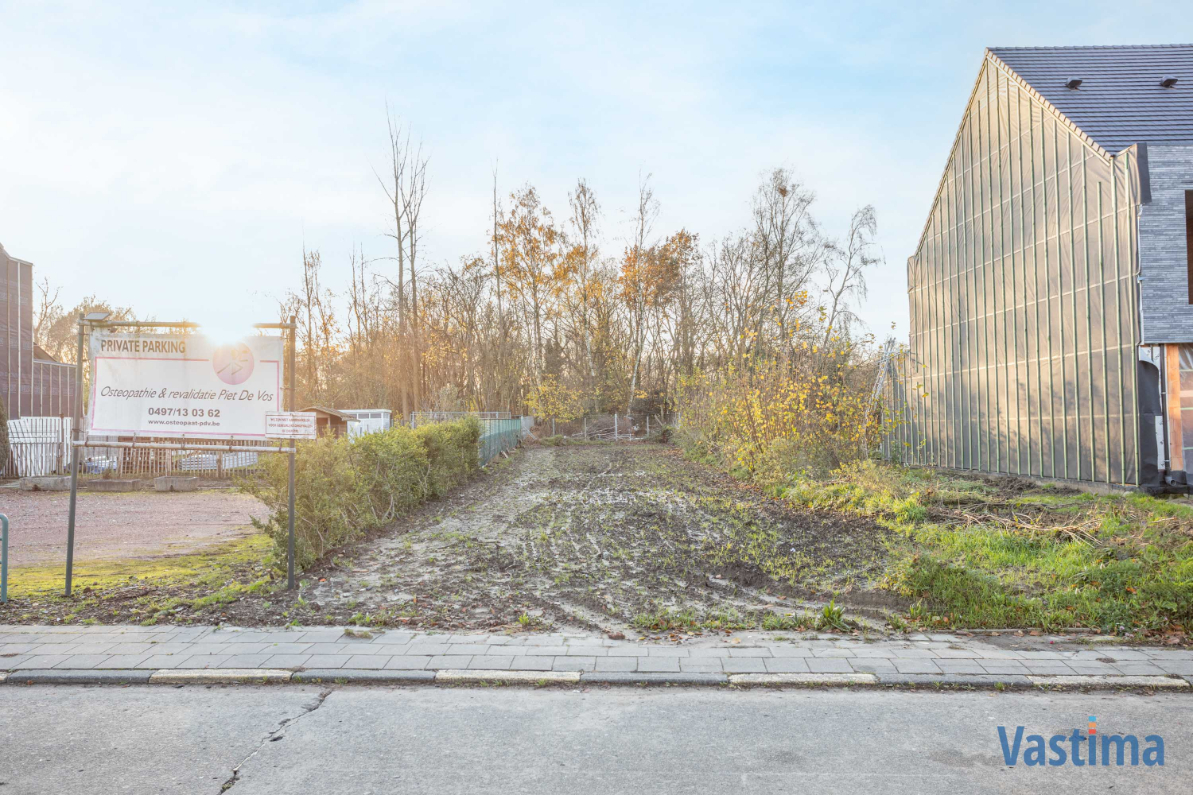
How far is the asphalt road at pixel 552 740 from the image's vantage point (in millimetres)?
3355

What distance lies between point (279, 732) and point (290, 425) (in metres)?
3.12

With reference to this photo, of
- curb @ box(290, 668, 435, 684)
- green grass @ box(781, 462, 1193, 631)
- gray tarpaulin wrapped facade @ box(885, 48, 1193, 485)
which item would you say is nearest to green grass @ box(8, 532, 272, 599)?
curb @ box(290, 668, 435, 684)

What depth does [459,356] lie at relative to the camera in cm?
4206

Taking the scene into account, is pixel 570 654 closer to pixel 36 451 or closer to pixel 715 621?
pixel 715 621

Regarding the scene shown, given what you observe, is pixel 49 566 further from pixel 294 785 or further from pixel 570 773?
pixel 570 773

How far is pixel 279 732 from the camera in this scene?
13.0 ft

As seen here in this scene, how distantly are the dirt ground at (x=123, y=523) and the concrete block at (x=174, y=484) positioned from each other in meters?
0.55

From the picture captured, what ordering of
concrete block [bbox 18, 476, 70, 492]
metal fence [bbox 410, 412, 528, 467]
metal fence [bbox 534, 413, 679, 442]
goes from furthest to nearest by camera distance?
metal fence [bbox 534, 413, 679, 442]
metal fence [bbox 410, 412, 528, 467]
concrete block [bbox 18, 476, 70, 492]

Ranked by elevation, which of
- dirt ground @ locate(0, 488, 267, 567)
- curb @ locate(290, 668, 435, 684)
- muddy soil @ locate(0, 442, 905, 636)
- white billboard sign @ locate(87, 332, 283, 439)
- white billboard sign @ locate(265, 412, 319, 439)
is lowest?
dirt ground @ locate(0, 488, 267, 567)

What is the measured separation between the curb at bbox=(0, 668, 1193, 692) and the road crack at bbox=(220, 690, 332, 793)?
31 cm

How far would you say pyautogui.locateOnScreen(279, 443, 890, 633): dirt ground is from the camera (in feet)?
20.3

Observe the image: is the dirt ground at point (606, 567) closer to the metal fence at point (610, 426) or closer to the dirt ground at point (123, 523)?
the dirt ground at point (123, 523)

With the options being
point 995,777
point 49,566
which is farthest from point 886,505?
point 49,566

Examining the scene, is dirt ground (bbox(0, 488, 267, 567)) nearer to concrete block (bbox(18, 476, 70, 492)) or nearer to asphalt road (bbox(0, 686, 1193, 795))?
concrete block (bbox(18, 476, 70, 492))
